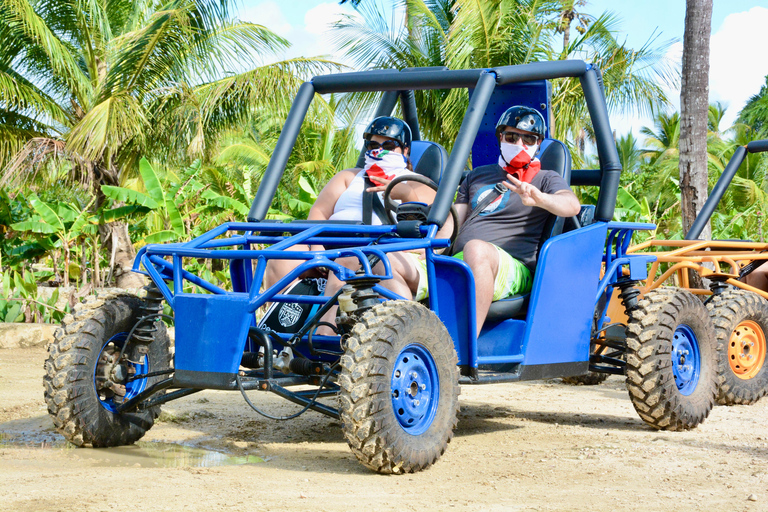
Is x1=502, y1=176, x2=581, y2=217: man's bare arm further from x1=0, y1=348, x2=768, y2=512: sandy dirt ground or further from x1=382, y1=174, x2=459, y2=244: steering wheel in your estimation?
x1=0, y1=348, x2=768, y2=512: sandy dirt ground

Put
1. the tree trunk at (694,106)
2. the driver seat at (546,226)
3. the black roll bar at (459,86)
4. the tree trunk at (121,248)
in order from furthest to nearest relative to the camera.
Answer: the tree trunk at (121,248), the tree trunk at (694,106), the black roll bar at (459,86), the driver seat at (546,226)

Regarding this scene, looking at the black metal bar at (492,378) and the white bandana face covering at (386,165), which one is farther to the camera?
the white bandana face covering at (386,165)

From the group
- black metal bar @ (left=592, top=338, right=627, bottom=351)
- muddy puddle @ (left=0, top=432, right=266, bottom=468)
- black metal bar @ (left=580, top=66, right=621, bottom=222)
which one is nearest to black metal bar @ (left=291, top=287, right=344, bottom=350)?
muddy puddle @ (left=0, top=432, right=266, bottom=468)

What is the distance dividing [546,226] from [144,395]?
2.34 meters

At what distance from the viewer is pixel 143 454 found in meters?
4.57

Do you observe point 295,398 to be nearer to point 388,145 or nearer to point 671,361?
point 388,145

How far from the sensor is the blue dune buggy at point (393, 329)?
3.97m

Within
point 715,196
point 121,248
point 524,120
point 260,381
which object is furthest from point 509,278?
point 121,248

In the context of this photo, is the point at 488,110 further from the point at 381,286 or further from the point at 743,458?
the point at 743,458

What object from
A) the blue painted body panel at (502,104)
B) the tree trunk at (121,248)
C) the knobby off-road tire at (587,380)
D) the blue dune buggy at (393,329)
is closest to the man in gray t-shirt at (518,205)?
the blue dune buggy at (393,329)

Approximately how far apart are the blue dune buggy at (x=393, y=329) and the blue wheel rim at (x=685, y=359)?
0.01 m

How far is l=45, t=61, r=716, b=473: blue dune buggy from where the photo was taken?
3967 millimetres

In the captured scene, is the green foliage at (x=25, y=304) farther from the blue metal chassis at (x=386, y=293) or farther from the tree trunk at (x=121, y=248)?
the blue metal chassis at (x=386, y=293)

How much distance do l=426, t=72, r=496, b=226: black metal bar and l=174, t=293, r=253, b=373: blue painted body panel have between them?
1.02 meters
